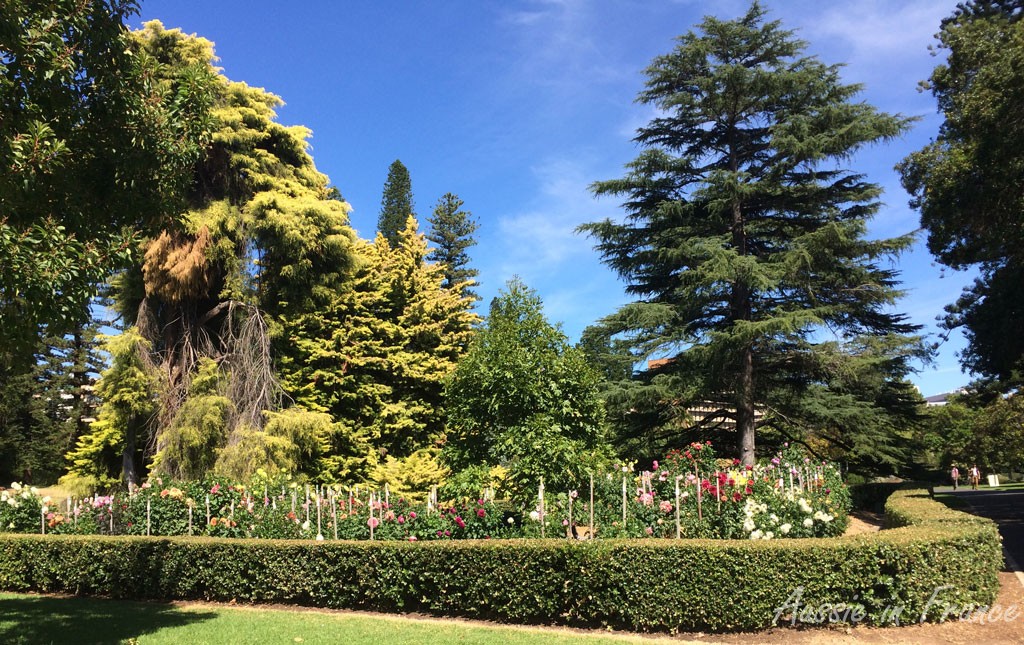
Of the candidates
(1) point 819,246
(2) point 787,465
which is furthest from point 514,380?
(1) point 819,246

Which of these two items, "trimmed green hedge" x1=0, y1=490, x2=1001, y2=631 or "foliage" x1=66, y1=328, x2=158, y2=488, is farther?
"foliage" x1=66, y1=328, x2=158, y2=488

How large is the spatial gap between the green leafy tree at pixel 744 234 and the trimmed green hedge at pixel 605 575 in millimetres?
8906

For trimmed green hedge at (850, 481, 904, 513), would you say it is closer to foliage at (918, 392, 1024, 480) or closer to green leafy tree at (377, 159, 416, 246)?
foliage at (918, 392, 1024, 480)

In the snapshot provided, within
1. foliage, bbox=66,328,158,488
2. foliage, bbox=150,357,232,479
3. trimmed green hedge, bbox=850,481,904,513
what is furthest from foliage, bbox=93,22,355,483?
trimmed green hedge, bbox=850,481,904,513

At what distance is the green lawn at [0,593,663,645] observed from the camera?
6297mm

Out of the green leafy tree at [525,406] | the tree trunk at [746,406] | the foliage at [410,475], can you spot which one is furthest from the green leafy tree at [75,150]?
the tree trunk at [746,406]

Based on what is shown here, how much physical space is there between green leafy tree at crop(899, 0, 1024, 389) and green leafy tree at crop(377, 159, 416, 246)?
80.3 ft

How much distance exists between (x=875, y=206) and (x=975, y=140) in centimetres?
772

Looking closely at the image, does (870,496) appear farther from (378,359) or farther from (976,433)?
(976,433)

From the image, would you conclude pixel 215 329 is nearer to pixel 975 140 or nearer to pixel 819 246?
pixel 819 246

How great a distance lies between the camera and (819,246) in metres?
17.0

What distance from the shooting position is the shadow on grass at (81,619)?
664cm

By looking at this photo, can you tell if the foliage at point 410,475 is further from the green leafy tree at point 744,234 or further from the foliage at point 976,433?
the foliage at point 976,433

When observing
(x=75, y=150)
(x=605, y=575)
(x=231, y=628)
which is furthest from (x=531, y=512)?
(x=75, y=150)
